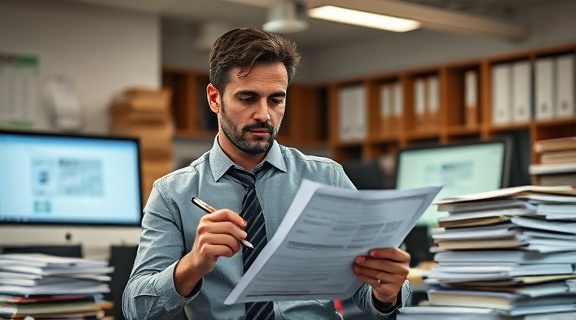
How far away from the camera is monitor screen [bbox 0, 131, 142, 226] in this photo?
321 centimetres

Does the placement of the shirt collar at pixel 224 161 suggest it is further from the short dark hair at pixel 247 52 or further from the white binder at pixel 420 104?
the white binder at pixel 420 104

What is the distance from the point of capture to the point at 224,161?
197cm

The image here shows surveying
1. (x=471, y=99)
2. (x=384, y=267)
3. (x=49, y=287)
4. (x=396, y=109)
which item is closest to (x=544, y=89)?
(x=471, y=99)

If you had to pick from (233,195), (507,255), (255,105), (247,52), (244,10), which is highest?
(244,10)

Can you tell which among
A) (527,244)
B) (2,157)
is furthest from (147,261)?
(2,157)

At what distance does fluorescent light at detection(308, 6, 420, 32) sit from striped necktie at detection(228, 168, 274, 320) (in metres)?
3.23

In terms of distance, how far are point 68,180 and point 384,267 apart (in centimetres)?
193

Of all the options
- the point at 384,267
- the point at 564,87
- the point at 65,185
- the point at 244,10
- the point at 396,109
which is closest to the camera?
the point at 384,267

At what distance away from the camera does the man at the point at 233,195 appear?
1805mm

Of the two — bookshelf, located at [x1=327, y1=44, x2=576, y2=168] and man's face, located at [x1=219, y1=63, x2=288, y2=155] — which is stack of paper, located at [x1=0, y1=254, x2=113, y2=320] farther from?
bookshelf, located at [x1=327, y1=44, x2=576, y2=168]

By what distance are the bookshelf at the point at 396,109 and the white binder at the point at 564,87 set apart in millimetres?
34

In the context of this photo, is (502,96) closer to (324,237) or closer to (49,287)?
(49,287)

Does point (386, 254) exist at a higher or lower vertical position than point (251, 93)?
lower

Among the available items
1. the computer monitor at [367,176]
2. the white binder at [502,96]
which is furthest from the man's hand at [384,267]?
the white binder at [502,96]
